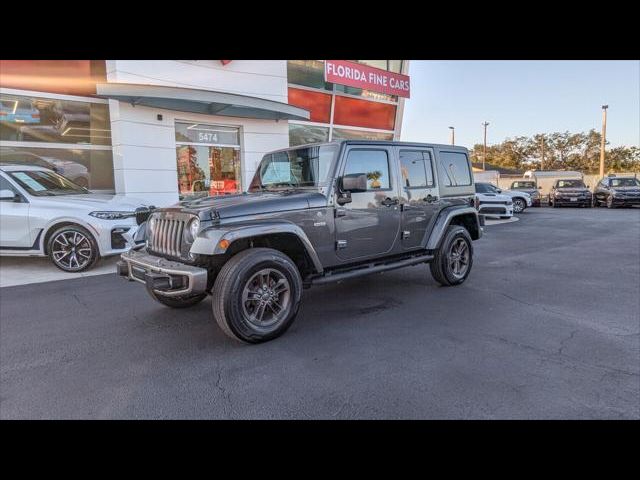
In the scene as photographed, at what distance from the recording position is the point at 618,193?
2123cm

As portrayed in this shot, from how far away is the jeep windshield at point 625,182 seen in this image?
860 inches

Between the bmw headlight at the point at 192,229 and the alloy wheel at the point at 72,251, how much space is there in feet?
13.4

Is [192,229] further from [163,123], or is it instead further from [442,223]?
[163,123]

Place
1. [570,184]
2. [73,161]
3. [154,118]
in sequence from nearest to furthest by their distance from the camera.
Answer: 1. [73,161]
2. [154,118]
3. [570,184]

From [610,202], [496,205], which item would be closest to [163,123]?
[496,205]

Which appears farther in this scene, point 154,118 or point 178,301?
point 154,118

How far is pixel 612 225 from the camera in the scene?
14031mm

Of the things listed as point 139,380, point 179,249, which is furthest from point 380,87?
point 139,380

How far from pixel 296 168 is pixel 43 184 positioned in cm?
520

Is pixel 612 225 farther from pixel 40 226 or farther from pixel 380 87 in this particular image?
pixel 40 226
